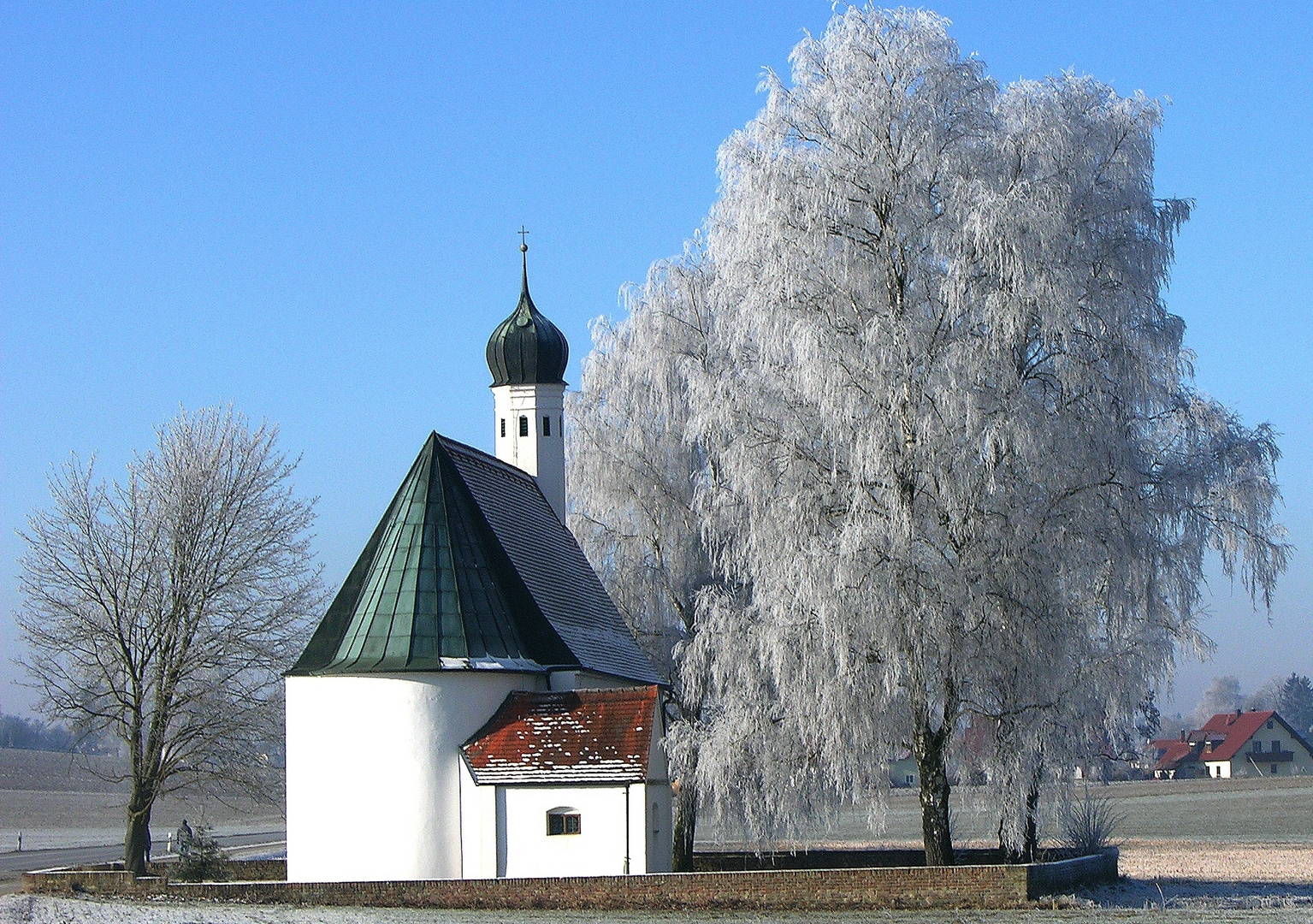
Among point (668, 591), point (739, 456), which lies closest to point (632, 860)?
point (739, 456)

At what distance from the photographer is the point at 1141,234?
2205 centimetres

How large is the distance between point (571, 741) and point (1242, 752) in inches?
3851

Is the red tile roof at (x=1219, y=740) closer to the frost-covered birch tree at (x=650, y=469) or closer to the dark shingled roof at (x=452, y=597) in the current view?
the frost-covered birch tree at (x=650, y=469)

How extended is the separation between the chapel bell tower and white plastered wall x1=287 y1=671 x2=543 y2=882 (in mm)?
12182

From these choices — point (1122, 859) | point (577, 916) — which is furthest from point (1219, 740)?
point (577, 916)

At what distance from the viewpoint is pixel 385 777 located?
25.2 meters

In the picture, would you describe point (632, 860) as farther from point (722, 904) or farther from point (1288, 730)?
point (1288, 730)

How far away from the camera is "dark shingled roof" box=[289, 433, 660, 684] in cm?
2589

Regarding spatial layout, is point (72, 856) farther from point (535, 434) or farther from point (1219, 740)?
point (1219, 740)

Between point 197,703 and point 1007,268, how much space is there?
21.0 meters

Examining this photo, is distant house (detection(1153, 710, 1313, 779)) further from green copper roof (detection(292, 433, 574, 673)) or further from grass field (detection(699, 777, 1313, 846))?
green copper roof (detection(292, 433, 574, 673))

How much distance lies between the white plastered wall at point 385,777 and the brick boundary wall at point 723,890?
5.61 ft

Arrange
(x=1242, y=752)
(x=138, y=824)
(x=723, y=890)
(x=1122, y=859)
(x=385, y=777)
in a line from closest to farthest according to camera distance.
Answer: (x=723, y=890) < (x=385, y=777) < (x=138, y=824) < (x=1122, y=859) < (x=1242, y=752)

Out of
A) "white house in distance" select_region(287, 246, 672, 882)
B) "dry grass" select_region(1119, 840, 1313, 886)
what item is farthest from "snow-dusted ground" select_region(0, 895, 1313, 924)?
"dry grass" select_region(1119, 840, 1313, 886)
